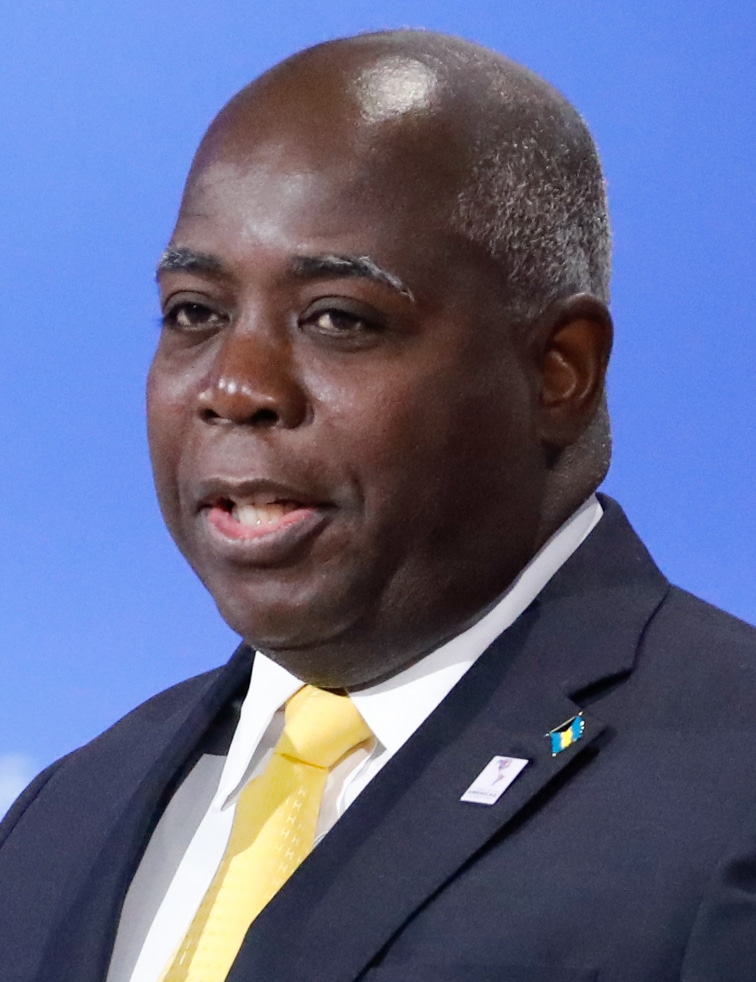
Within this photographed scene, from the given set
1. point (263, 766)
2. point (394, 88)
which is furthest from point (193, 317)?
point (263, 766)

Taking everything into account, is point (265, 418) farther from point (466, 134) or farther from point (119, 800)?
point (119, 800)

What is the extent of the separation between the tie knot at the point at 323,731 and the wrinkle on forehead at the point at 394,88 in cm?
74

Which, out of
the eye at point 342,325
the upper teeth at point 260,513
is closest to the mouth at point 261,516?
the upper teeth at point 260,513

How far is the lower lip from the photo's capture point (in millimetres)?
2457

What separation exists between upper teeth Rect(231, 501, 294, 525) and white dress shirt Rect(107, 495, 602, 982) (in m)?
0.28

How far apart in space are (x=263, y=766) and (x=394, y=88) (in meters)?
0.90

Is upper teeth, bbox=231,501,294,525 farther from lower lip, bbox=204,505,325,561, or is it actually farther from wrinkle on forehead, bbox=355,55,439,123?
wrinkle on forehead, bbox=355,55,439,123

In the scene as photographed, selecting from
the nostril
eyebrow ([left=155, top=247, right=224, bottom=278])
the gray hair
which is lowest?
the nostril

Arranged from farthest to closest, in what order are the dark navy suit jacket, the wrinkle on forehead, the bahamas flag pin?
the wrinkle on forehead, the bahamas flag pin, the dark navy suit jacket

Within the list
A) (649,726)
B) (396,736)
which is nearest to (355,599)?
(396,736)

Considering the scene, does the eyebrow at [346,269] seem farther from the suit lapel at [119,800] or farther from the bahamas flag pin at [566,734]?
the suit lapel at [119,800]

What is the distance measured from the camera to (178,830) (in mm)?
2750

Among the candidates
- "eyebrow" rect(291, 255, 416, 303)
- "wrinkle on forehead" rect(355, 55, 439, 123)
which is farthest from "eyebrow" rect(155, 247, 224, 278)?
"wrinkle on forehead" rect(355, 55, 439, 123)

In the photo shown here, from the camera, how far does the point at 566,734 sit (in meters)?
2.44
